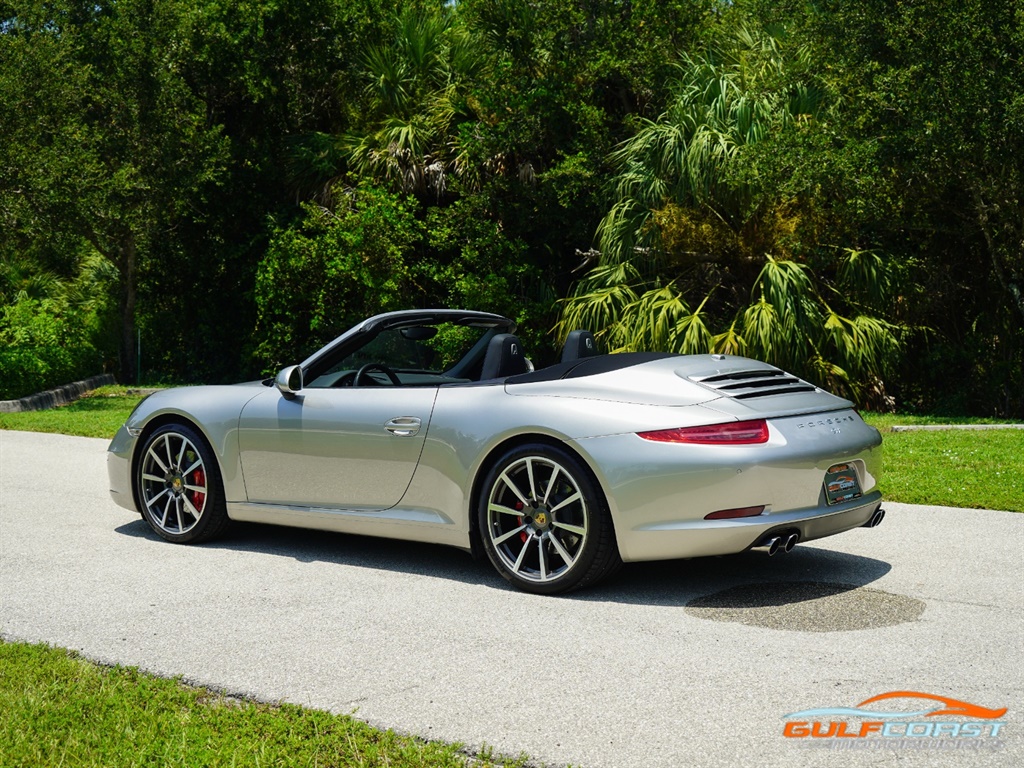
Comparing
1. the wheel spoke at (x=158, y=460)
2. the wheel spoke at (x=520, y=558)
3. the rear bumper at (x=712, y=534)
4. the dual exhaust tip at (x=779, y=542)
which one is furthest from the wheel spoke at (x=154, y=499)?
the dual exhaust tip at (x=779, y=542)

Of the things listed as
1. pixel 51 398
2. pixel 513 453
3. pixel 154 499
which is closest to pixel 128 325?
pixel 51 398

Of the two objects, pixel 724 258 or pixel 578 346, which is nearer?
pixel 578 346

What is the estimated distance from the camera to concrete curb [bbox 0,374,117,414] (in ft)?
54.2

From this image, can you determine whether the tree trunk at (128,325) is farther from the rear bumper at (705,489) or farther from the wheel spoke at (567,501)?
the rear bumper at (705,489)

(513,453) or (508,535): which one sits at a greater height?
(513,453)

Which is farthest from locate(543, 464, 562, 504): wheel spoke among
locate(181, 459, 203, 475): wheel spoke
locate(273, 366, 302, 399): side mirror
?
locate(181, 459, 203, 475): wheel spoke

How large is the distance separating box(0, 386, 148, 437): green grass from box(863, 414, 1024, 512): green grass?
8408 millimetres

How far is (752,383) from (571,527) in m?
1.19

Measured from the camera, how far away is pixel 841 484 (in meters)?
5.48

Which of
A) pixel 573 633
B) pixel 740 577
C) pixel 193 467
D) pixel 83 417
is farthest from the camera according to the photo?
pixel 83 417

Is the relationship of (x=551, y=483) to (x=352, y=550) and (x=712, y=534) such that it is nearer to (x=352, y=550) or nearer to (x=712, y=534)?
(x=712, y=534)

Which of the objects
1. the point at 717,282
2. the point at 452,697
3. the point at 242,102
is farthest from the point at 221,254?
the point at 452,697

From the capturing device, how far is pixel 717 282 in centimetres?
1603

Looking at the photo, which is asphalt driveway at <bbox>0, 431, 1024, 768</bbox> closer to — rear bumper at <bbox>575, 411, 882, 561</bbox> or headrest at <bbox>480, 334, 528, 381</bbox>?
rear bumper at <bbox>575, 411, 882, 561</bbox>
